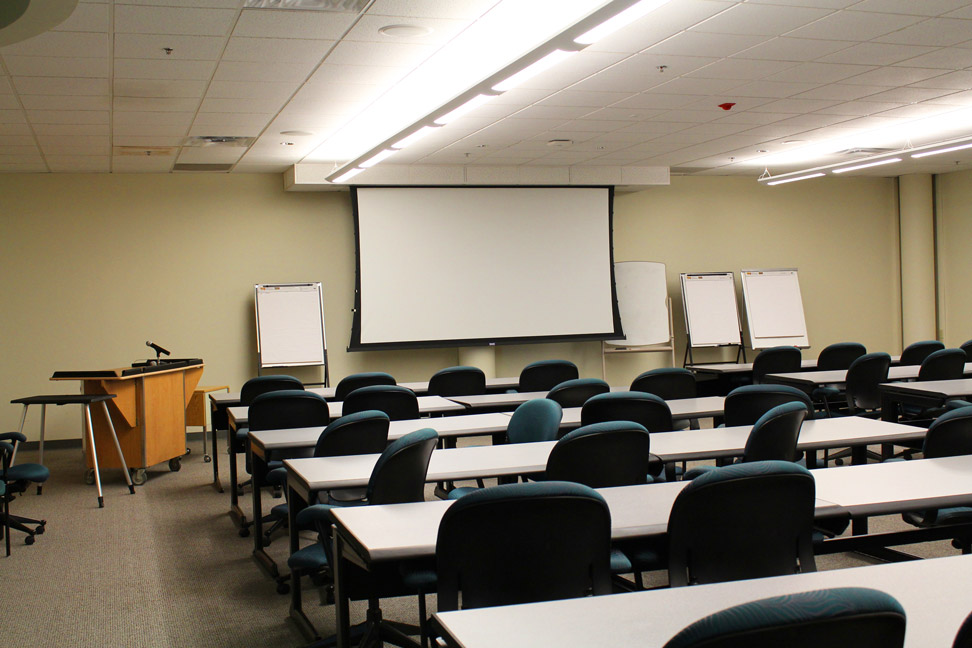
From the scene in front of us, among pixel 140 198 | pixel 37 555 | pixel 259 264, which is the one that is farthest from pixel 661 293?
pixel 37 555

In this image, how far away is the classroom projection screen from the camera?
394 inches

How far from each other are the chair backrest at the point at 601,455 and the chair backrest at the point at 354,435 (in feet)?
3.47

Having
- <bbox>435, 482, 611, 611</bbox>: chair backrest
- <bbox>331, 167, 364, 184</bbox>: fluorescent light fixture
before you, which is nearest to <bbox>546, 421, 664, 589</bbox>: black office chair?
<bbox>435, 482, 611, 611</bbox>: chair backrest

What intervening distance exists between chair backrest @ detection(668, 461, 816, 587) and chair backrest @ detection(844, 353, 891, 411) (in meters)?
4.98

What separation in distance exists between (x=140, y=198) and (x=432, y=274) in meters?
3.52

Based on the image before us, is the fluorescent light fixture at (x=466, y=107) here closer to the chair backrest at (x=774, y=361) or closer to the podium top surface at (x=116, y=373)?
the podium top surface at (x=116, y=373)

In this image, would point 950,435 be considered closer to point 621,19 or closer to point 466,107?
point 621,19

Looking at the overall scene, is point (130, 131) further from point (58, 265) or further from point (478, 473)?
point (478, 473)

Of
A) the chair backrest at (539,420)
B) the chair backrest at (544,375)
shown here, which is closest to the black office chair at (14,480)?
the chair backrest at (539,420)

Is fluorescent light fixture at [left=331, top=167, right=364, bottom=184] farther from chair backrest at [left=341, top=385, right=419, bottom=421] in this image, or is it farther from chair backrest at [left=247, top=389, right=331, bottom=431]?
chair backrest at [left=247, top=389, right=331, bottom=431]

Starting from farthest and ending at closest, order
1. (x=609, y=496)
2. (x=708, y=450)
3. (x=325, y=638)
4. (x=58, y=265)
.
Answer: (x=58, y=265) → (x=708, y=450) → (x=325, y=638) → (x=609, y=496)

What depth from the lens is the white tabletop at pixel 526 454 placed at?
3.59m

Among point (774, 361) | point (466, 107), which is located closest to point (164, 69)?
point (466, 107)

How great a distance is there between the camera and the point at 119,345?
9555 mm
